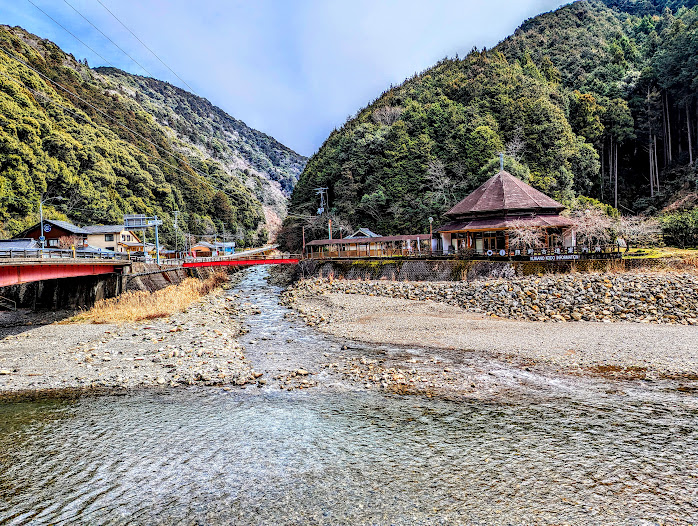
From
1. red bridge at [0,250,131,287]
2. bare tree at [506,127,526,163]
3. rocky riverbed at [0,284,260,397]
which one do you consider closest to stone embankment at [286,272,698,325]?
rocky riverbed at [0,284,260,397]

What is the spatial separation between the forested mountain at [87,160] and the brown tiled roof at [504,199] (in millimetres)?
46128

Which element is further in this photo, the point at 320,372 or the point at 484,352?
the point at 484,352

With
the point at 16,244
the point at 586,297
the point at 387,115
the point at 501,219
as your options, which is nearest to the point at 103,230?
the point at 16,244

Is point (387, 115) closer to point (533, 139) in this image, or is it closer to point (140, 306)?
point (533, 139)

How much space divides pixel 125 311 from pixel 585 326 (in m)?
24.2

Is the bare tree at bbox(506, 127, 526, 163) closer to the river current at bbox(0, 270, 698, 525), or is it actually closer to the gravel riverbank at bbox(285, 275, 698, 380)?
the gravel riverbank at bbox(285, 275, 698, 380)

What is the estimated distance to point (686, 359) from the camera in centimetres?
1209

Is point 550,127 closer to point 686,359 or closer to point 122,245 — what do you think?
point 686,359

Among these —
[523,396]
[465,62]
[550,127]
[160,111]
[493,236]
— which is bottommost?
[523,396]

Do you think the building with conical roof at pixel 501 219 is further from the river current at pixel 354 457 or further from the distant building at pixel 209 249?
the distant building at pixel 209 249

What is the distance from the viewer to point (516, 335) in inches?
634

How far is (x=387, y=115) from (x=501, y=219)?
3525 centimetres

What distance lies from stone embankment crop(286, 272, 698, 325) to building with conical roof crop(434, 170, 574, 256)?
274 inches

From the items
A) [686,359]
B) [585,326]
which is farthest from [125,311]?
[686,359]
